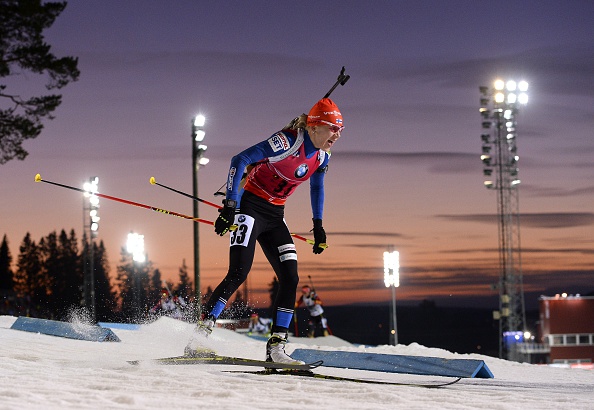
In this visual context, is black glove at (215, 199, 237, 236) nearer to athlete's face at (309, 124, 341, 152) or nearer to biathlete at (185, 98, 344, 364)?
biathlete at (185, 98, 344, 364)

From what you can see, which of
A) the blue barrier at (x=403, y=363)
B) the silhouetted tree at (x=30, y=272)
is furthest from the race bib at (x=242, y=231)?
the silhouetted tree at (x=30, y=272)

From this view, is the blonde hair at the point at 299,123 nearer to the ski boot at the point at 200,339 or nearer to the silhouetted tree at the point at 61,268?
the ski boot at the point at 200,339

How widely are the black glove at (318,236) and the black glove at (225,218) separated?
1092 millimetres

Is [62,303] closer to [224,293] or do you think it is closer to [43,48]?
[43,48]

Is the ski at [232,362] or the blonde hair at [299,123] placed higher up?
the blonde hair at [299,123]

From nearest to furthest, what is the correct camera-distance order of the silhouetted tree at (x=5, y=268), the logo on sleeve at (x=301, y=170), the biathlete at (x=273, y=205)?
the biathlete at (x=273, y=205) → the logo on sleeve at (x=301, y=170) → the silhouetted tree at (x=5, y=268)

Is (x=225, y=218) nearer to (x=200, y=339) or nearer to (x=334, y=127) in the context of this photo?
(x=200, y=339)

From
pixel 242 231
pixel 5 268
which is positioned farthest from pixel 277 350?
pixel 5 268

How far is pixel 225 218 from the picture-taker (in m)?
6.60

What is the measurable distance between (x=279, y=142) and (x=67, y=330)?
520cm

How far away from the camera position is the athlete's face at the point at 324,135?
22.4 feet

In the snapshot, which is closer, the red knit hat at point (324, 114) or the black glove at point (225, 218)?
the black glove at point (225, 218)

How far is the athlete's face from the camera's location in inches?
269

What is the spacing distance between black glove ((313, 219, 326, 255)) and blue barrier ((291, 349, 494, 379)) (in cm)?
129
